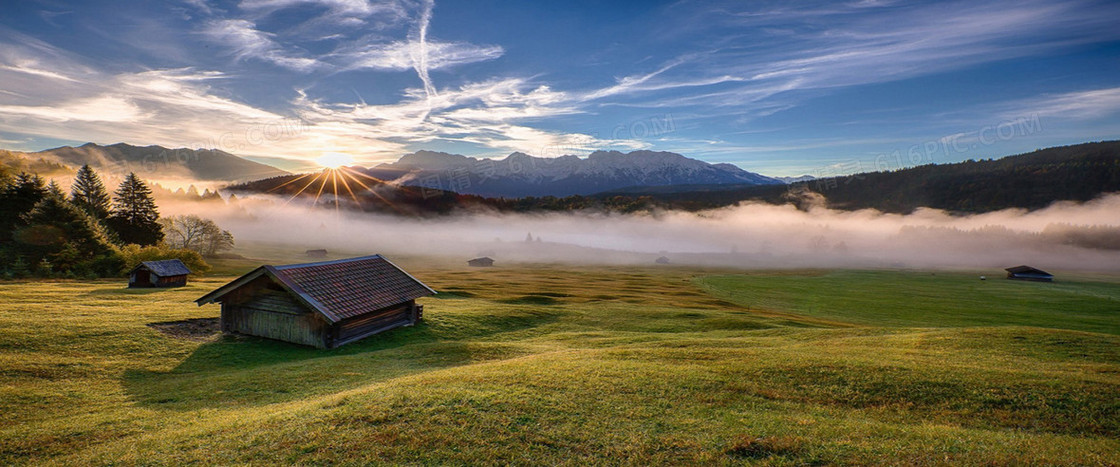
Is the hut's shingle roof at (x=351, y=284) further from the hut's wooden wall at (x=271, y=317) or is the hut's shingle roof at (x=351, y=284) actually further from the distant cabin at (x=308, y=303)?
the hut's wooden wall at (x=271, y=317)

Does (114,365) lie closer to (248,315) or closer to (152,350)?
(152,350)

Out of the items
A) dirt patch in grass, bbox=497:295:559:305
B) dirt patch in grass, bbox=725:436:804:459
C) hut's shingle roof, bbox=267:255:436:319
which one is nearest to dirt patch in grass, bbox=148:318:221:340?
hut's shingle roof, bbox=267:255:436:319

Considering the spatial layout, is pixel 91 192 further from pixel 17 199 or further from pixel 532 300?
pixel 532 300

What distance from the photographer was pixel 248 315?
2780 centimetres

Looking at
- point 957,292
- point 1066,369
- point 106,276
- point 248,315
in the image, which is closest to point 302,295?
point 248,315

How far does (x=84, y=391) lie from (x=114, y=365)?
4390 millimetres

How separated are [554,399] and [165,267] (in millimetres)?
→ 59251

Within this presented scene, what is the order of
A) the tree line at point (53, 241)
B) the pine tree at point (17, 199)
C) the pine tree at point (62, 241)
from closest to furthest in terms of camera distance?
1. the tree line at point (53, 241)
2. the pine tree at point (62, 241)
3. the pine tree at point (17, 199)

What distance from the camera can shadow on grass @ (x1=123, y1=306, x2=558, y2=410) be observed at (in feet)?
52.0

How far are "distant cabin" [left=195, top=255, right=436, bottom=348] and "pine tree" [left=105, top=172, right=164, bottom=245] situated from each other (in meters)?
74.2

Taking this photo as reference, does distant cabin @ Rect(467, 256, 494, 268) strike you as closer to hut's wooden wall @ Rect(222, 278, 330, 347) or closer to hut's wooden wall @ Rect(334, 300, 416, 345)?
hut's wooden wall @ Rect(334, 300, 416, 345)

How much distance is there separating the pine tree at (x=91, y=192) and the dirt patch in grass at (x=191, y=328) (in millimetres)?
70563

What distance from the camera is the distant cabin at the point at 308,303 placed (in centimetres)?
2580

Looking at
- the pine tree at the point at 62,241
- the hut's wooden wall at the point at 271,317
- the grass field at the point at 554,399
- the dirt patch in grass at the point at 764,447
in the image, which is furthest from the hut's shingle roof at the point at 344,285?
the pine tree at the point at 62,241
